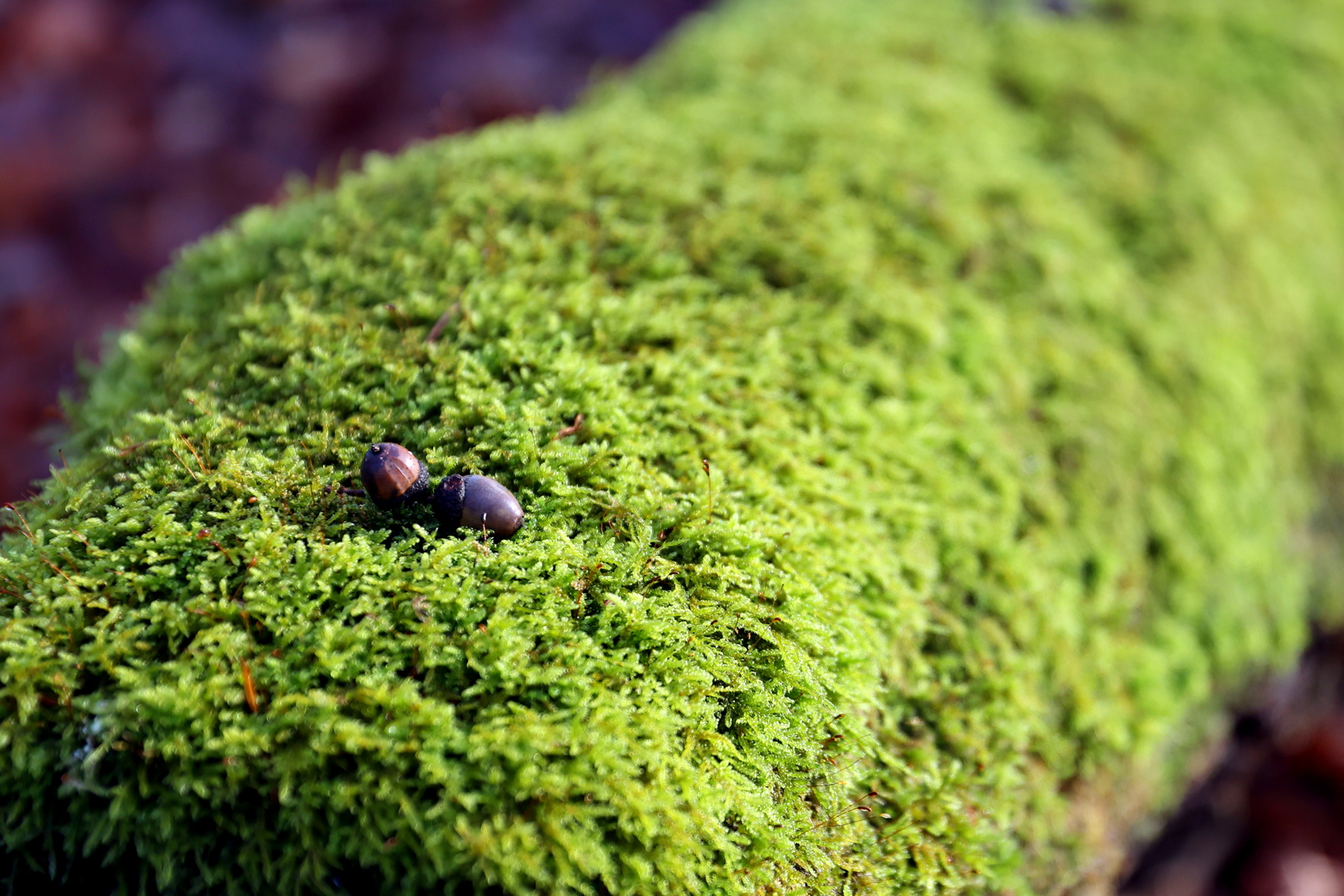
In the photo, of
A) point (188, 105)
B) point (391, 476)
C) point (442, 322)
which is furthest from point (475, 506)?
point (188, 105)

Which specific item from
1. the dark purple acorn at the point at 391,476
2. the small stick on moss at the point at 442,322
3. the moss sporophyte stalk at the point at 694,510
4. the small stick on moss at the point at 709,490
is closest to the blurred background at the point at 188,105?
the moss sporophyte stalk at the point at 694,510

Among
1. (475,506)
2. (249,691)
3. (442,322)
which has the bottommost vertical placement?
(249,691)

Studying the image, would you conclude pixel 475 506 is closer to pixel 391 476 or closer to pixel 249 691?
pixel 391 476

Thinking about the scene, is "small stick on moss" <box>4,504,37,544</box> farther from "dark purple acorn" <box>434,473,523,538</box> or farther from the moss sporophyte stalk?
"dark purple acorn" <box>434,473,523,538</box>

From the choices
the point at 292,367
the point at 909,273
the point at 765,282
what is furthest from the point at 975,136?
the point at 292,367

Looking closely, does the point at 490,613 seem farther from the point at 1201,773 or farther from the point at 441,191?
the point at 1201,773

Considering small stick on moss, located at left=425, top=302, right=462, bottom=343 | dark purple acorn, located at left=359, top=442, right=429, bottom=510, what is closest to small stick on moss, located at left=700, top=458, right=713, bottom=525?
dark purple acorn, located at left=359, top=442, right=429, bottom=510
